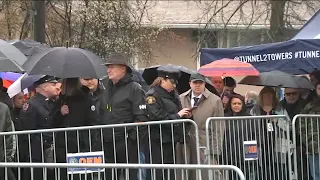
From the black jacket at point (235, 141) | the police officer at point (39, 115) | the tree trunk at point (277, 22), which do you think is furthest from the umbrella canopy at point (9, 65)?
the tree trunk at point (277, 22)

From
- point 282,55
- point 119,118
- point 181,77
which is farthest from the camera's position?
point 181,77

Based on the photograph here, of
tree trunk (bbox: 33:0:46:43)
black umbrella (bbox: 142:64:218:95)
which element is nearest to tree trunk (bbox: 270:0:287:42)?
tree trunk (bbox: 33:0:46:43)

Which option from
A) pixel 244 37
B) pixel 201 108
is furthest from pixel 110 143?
pixel 244 37

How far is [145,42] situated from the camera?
20.0 m

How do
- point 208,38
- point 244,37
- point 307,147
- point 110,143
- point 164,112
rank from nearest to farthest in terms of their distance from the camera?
point 110,143 < point 164,112 < point 307,147 < point 208,38 < point 244,37

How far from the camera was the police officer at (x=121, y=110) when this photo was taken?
25.0 ft

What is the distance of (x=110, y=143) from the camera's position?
762 cm

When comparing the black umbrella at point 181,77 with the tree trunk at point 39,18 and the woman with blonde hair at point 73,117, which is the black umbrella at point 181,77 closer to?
the woman with blonde hair at point 73,117

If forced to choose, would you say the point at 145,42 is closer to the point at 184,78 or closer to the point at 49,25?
the point at 49,25

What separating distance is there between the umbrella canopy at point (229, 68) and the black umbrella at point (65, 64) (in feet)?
9.49

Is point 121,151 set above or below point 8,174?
above

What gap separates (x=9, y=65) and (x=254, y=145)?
3398mm

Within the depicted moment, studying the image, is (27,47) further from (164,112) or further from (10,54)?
(164,112)

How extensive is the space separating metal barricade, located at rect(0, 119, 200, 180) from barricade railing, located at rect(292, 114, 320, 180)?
4.79ft
